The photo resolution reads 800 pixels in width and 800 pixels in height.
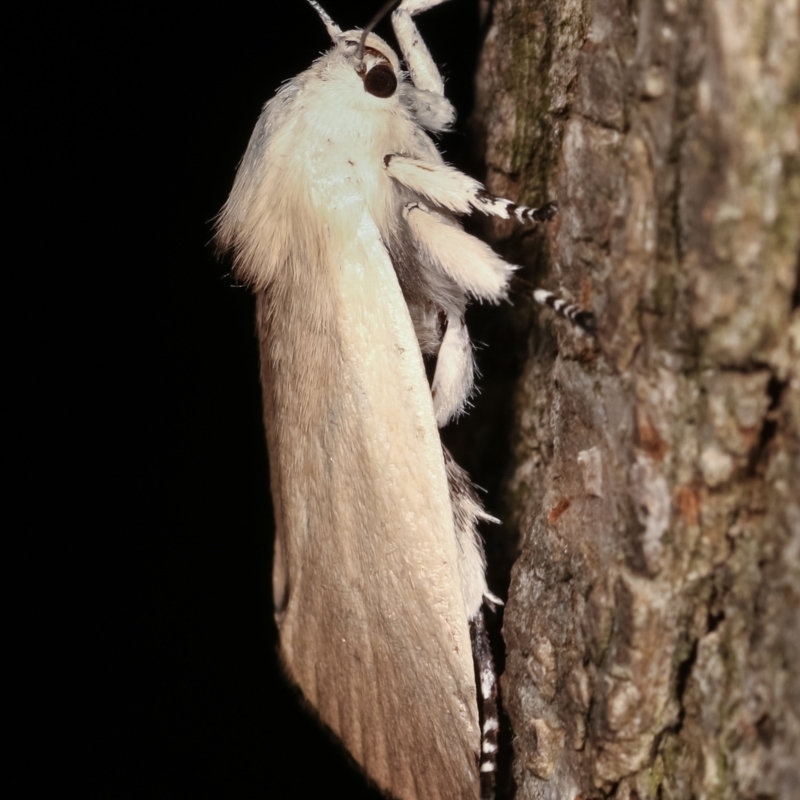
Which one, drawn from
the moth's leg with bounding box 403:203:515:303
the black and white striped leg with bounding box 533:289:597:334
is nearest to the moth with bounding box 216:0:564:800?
the moth's leg with bounding box 403:203:515:303

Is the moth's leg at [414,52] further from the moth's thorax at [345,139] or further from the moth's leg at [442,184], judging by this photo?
the moth's leg at [442,184]

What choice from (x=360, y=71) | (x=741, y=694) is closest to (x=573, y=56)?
(x=360, y=71)

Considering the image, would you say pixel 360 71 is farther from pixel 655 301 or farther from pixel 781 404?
pixel 781 404

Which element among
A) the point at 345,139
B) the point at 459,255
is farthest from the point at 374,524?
the point at 345,139

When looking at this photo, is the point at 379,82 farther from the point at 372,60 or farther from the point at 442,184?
the point at 442,184

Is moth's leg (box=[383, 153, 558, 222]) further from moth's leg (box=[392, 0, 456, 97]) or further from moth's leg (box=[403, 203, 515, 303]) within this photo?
moth's leg (box=[392, 0, 456, 97])

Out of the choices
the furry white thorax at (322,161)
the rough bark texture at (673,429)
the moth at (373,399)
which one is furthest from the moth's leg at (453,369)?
the rough bark texture at (673,429)
